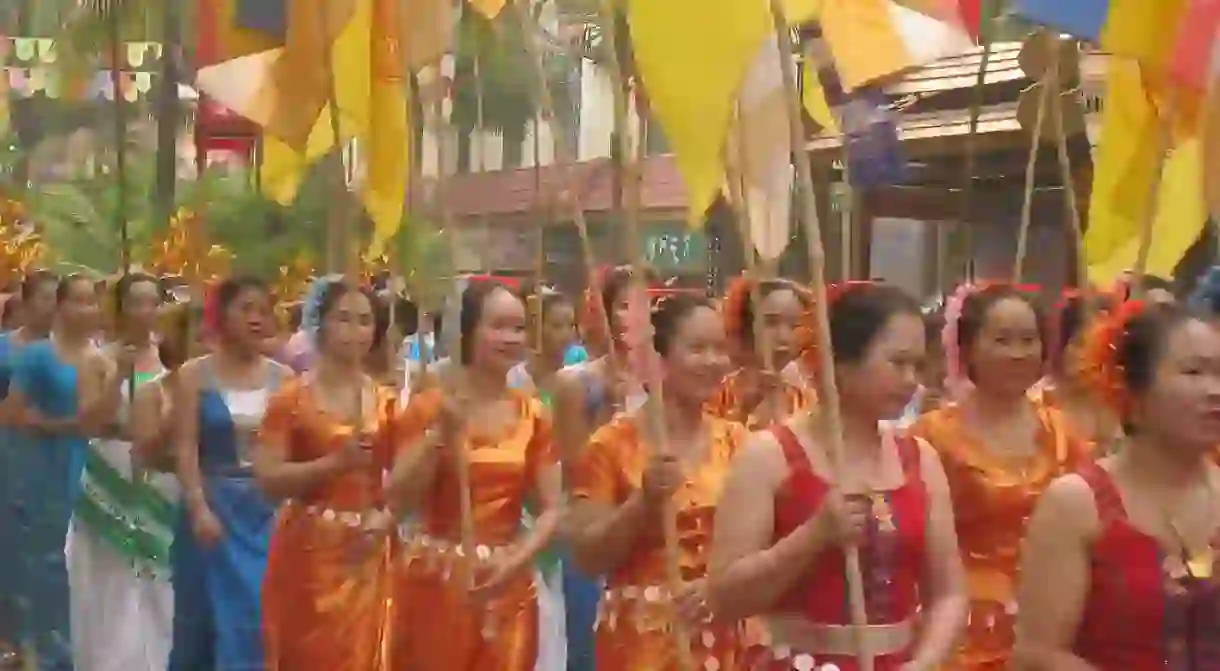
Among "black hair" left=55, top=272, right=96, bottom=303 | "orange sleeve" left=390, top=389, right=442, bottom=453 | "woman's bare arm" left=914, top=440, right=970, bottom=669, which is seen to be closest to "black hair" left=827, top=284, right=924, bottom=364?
"woman's bare arm" left=914, top=440, right=970, bottom=669

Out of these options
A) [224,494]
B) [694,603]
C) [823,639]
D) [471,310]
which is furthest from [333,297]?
[823,639]

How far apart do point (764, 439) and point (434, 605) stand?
1.77m

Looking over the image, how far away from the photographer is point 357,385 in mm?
4965

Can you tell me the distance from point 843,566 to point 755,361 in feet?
5.70

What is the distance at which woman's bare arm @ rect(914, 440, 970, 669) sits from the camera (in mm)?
3156

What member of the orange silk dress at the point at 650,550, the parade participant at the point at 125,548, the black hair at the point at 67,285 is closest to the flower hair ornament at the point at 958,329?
the orange silk dress at the point at 650,550

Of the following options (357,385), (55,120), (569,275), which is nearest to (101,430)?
(357,385)

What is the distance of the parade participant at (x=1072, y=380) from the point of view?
443 cm

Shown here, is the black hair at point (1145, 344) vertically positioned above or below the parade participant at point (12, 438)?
above

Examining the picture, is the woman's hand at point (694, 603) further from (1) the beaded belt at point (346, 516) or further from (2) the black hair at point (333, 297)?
(2) the black hair at point (333, 297)

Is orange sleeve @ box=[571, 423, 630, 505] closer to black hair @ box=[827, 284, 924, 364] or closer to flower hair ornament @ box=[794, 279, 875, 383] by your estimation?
flower hair ornament @ box=[794, 279, 875, 383]

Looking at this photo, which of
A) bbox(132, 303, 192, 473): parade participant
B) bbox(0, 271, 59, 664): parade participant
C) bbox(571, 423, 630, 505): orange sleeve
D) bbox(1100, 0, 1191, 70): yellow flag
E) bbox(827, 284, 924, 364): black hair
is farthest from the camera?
bbox(0, 271, 59, 664): parade participant

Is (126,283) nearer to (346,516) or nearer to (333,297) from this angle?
(333,297)

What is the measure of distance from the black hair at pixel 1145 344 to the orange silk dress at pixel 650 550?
3.91 feet
